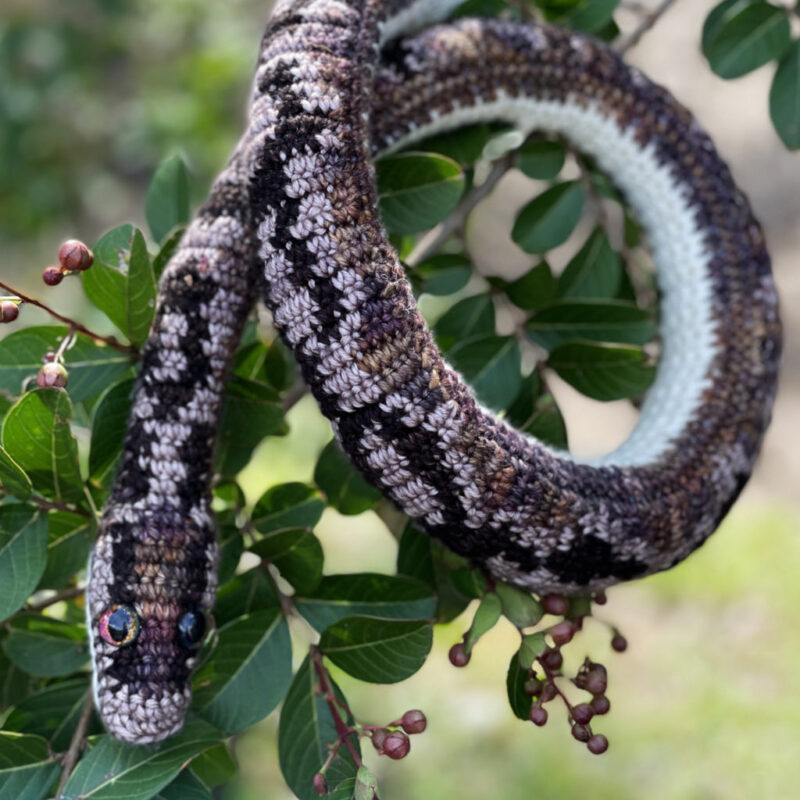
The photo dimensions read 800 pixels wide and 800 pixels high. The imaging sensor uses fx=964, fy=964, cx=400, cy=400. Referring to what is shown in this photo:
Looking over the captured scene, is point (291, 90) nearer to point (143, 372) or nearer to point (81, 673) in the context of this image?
point (143, 372)

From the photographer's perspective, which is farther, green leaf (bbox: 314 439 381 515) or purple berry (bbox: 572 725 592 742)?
green leaf (bbox: 314 439 381 515)

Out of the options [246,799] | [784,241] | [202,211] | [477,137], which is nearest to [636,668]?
[246,799]

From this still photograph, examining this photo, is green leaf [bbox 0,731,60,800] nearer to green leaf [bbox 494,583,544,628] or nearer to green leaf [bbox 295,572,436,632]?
green leaf [bbox 295,572,436,632]

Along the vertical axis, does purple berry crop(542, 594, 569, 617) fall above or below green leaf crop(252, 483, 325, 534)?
above

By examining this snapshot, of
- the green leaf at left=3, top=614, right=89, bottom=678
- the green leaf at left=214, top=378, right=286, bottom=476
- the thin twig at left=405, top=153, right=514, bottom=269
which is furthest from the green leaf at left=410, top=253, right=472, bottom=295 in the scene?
the green leaf at left=3, top=614, right=89, bottom=678

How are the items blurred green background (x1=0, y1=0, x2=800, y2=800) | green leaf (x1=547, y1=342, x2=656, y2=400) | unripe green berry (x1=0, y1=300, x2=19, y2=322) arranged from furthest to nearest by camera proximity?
1. blurred green background (x1=0, y1=0, x2=800, y2=800)
2. green leaf (x1=547, y1=342, x2=656, y2=400)
3. unripe green berry (x1=0, y1=300, x2=19, y2=322)

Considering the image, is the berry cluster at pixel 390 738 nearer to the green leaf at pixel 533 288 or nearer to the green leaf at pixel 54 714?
the green leaf at pixel 54 714

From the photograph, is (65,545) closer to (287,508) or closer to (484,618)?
(287,508)

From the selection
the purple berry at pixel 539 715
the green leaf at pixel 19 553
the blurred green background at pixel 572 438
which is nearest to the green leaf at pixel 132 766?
the green leaf at pixel 19 553
